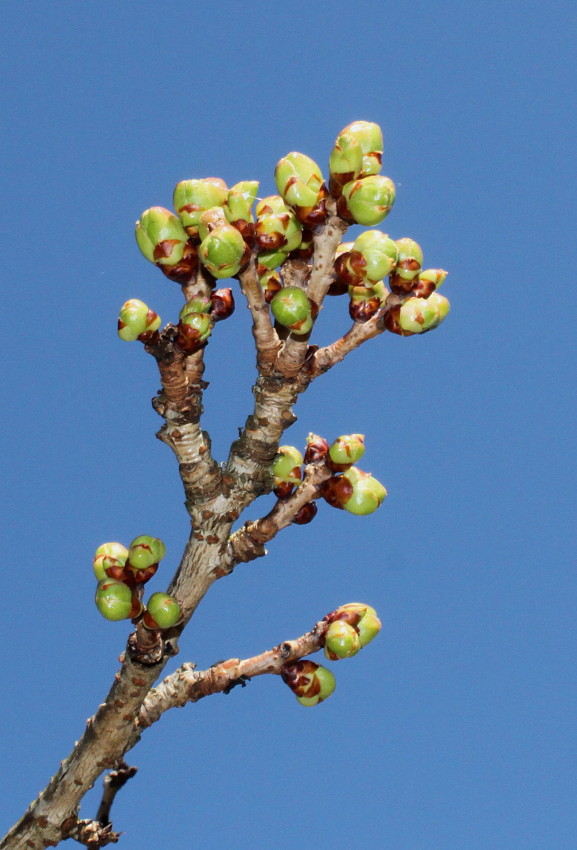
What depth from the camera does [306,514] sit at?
420 centimetres

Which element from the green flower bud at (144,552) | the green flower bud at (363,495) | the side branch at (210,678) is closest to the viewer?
the green flower bud at (144,552)

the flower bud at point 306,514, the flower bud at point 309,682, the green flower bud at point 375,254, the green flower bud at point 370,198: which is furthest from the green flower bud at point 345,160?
the flower bud at point 309,682

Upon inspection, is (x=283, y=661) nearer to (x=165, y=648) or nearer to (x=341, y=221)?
(x=165, y=648)

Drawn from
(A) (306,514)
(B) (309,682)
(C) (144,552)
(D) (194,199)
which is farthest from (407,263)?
(B) (309,682)

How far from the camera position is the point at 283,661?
4.24 metres

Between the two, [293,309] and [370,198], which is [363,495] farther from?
[370,198]

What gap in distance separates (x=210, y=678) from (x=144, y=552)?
0.84 meters

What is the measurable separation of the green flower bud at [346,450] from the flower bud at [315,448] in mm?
228

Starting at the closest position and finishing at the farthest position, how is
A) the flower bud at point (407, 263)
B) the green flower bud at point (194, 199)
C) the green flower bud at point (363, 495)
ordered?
1. the green flower bud at point (194, 199)
2. the flower bud at point (407, 263)
3. the green flower bud at point (363, 495)

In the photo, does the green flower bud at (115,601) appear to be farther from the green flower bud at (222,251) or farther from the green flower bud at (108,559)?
the green flower bud at (222,251)

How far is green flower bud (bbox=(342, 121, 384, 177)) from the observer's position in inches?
134

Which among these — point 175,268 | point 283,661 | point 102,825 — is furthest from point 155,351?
point 102,825

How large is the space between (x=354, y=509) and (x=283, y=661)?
76 centimetres

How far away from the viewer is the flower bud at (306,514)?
4184 millimetres
